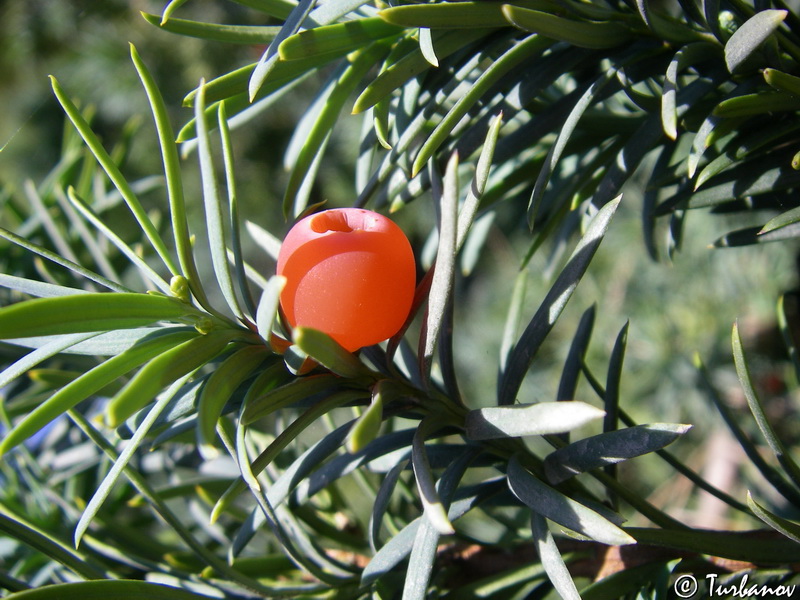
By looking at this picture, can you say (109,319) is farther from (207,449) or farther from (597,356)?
(597,356)

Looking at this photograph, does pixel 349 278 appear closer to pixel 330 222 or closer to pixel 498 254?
pixel 330 222

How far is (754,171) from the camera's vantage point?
0.37m

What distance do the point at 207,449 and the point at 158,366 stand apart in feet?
0.14

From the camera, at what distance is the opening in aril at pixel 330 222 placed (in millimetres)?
309

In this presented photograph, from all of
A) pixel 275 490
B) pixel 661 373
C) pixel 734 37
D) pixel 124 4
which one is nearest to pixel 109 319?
pixel 275 490

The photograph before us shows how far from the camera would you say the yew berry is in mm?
291

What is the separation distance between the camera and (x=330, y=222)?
12.4 inches

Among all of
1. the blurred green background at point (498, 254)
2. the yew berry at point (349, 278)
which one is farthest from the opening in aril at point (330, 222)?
the blurred green background at point (498, 254)

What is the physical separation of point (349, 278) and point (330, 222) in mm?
38

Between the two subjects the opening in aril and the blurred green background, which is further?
the blurred green background

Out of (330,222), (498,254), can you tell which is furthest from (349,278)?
(498,254)

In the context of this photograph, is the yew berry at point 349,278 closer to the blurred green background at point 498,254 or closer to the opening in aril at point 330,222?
the opening in aril at point 330,222

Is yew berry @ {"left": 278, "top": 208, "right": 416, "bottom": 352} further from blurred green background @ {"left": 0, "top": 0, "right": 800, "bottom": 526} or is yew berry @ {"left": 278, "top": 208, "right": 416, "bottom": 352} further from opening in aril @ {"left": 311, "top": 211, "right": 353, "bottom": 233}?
blurred green background @ {"left": 0, "top": 0, "right": 800, "bottom": 526}

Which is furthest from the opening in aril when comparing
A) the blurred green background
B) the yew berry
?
the blurred green background
